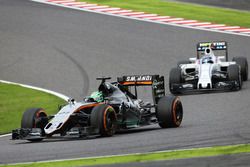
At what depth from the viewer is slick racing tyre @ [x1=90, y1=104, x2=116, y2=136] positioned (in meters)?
15.7

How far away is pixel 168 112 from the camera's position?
56.5 feet

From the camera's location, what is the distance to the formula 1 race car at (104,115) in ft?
51.9

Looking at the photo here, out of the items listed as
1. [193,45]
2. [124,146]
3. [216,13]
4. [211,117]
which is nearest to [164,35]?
[193,45]

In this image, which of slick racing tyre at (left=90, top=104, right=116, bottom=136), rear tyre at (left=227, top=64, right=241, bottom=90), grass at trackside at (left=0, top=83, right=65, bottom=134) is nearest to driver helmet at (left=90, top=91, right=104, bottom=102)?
slick racing tyre at (left=90, top=104, right=116, bottom=136)

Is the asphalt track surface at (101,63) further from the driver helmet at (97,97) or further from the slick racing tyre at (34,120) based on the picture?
the driver helmet at (97,97)

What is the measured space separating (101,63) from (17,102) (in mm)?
6210

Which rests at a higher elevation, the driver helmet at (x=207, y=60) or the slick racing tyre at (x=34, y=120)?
the driver helmet at (x=207, y=60)

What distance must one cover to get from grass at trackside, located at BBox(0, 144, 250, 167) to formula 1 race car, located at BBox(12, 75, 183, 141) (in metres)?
3.14

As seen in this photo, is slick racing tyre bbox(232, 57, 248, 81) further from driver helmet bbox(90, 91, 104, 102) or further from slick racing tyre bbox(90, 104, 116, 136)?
slick racing tyre bbox(90, 104, 116, 136)

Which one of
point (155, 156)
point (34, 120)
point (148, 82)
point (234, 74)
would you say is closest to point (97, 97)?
point (34, 120)

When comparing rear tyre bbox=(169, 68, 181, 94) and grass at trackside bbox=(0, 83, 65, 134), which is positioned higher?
rear tyre bbox=(169, 68, 181, 94)

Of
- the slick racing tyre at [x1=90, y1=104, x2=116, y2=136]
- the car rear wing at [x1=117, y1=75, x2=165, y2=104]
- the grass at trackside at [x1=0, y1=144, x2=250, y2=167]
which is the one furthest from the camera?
the car rear wing at [x1=117, y1=75, x2=165, y2=104]

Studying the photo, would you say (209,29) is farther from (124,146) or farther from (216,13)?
(124,146)

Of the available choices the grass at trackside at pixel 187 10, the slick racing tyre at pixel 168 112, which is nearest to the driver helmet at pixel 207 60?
the slick racing tyre at pixel 168 112
